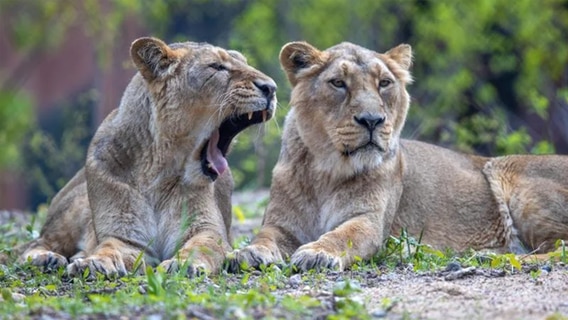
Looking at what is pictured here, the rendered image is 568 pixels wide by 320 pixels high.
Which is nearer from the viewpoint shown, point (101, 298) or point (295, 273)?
point (101, 298)

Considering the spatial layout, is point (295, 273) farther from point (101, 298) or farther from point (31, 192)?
point (31, 192)

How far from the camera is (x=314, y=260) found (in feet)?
19.2

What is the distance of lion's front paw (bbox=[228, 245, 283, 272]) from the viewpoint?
19.5 feet

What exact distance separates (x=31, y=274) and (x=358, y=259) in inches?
63.8

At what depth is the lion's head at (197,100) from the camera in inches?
245

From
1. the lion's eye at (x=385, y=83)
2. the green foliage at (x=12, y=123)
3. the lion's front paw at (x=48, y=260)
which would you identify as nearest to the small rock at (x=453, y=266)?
the lion's eye at (x=385, y=83)

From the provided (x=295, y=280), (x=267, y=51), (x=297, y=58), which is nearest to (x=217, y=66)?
(x=297, y=58)

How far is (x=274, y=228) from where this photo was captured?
21.4 ft

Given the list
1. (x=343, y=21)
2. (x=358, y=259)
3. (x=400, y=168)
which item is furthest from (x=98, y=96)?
(x=358, y=259)

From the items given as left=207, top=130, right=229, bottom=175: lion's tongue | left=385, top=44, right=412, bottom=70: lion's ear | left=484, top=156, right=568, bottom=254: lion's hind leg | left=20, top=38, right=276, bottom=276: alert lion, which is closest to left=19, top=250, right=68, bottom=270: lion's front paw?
left=20, top=38, right=276, bottom=276: alert lion

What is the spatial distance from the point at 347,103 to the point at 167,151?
0.97 meters

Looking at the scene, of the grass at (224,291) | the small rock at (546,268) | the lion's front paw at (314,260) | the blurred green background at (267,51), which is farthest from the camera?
the blurred green background at (267,51)

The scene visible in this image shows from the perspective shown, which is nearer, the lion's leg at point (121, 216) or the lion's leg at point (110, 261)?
the lion's leg at point (110, 261)

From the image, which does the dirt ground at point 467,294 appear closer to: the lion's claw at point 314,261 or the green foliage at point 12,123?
the lion's claw at point 314,261
